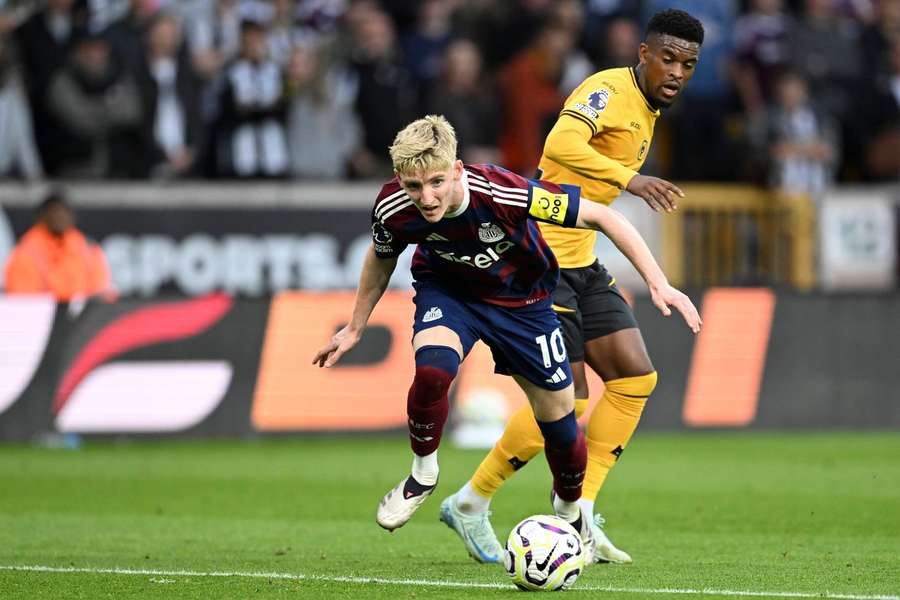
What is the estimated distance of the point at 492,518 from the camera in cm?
970

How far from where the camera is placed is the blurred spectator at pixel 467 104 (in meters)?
16.9

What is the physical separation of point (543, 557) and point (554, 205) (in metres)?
1.45

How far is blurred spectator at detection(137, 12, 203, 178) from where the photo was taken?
1600 cm

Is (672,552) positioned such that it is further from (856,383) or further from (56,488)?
(856,383)

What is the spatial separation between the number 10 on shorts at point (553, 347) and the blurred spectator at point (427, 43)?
10.4m

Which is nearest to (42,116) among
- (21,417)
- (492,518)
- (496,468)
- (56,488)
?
(21,417)

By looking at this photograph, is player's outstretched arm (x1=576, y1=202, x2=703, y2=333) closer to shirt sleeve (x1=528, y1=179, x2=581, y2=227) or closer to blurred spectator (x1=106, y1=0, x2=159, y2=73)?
shirt sleeve (x1=528, y1=179, x2=581, y2=227)

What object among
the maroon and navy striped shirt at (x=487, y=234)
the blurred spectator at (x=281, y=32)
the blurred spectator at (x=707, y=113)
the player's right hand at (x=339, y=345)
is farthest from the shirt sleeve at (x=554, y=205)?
the blurred spectator at (x=707, y=113)

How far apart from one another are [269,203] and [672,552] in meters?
9.29

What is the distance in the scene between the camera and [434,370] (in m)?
7.00

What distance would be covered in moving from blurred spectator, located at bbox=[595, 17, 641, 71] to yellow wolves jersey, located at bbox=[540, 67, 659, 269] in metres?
9.21

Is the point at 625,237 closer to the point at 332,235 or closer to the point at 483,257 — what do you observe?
the point at 483,257

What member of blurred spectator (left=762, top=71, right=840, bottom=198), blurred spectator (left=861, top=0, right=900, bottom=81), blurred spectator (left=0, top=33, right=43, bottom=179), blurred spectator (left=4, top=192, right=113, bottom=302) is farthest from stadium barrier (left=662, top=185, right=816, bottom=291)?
blurred spectator (left=0, top=33, right=43, bottom=179)

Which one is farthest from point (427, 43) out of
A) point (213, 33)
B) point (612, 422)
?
point (612, 422)
